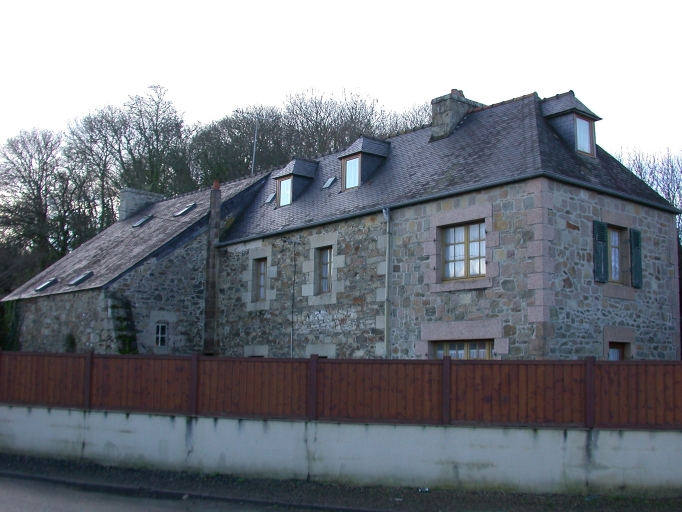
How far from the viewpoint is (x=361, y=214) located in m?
17.1

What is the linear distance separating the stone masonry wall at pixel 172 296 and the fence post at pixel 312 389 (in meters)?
9.14

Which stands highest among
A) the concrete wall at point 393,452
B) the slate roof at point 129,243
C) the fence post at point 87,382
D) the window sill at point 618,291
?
the slate roof at point 129,243

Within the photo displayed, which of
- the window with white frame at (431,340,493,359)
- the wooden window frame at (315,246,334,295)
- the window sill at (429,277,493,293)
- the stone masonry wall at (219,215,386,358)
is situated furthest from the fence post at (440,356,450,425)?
the wooden window frame at (315,246,334,295)

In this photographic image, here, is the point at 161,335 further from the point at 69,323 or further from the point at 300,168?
the point at 300,168

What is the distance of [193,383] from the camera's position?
12867mm

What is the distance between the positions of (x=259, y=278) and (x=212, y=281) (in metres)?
1.94

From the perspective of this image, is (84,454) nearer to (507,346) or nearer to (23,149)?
(507,346)

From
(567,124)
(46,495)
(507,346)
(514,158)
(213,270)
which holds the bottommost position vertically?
(46,495)

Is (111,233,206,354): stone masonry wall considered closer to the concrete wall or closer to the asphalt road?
the concrete wall

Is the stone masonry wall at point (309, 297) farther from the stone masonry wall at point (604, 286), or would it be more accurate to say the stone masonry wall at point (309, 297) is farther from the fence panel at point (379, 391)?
the fence panel at point (379, 391)

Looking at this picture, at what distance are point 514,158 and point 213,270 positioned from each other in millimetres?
10064

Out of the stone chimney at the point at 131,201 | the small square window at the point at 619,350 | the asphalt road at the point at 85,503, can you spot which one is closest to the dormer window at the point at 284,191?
the small square window at the point at 619,350

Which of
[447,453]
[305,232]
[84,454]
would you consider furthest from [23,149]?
[447,453]

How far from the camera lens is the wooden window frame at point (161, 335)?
20.4 m
